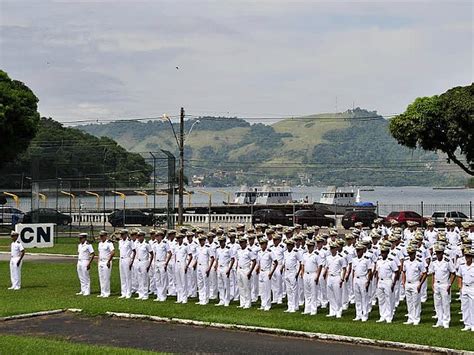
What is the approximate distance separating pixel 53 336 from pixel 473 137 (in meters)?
25.6

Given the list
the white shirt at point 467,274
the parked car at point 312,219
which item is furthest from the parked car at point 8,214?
the white shirt at point 467,274

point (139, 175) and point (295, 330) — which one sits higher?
A: point (139, 175)

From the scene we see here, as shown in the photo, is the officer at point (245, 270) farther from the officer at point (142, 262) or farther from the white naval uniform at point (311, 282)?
the officer at point (142, 262)

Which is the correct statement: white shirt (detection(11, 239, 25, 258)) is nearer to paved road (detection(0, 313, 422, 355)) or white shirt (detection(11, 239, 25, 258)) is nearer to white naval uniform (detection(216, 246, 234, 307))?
paved road (detection(0, 313, 422, 355))

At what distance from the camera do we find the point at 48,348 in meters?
15.0

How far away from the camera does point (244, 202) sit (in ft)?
293

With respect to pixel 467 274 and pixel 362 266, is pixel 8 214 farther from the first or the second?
pixel 467 274

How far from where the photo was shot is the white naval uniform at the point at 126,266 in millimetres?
23453

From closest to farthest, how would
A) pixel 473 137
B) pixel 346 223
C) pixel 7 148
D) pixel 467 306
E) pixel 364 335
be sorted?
pixel 364 335 < pixel 467 306 < pixel 473 137 < pixel 7 148 < pixel 346 223

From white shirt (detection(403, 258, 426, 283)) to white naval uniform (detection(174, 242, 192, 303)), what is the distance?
6476 mm

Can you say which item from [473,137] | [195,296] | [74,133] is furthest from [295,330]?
[74,133]

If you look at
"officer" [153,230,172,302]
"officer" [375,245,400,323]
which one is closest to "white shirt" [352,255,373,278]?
"officer" [375,245,400,323]

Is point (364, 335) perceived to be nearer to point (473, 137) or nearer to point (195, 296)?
point (195, 296)

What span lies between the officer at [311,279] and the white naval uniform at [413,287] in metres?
2.35
